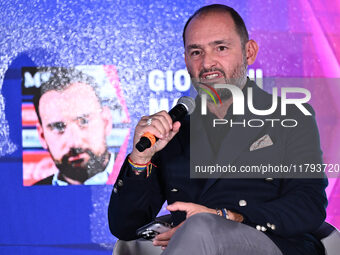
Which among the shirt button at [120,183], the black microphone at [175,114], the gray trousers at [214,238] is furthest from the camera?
the shirt button at [120,183]

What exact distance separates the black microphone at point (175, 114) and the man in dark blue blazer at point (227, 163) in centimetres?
3

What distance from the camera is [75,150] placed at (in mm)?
2428

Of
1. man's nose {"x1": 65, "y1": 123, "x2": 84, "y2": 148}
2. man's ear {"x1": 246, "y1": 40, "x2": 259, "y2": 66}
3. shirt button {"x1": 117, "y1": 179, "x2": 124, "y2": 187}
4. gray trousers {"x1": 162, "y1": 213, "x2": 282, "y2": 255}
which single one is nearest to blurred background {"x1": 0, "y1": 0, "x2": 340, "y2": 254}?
man's nose {"x1": 65, "y1": 123, "x2": 84, "y2": 148}

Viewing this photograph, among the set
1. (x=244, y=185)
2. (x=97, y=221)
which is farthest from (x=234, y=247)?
(x=97, y=221)

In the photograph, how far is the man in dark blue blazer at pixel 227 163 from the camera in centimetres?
131

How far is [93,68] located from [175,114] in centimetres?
117

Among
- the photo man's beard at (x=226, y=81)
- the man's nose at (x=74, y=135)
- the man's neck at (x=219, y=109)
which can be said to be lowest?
the man's nose at (x=74, y=135)

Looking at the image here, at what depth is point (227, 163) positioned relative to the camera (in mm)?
1520

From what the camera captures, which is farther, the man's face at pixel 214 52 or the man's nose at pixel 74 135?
the man's nose at pixel 74 135

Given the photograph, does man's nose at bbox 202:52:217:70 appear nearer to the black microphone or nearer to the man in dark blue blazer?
the man in dark blue blazer

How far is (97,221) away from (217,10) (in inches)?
50.7

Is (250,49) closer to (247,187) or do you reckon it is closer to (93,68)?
(247,187)

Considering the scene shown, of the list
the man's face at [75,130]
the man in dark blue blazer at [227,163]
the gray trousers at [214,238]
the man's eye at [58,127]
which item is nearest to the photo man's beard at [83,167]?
the man's face at [75,130]

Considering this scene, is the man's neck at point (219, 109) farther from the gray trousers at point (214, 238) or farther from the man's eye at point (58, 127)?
the man's eye at point (58, 127)
